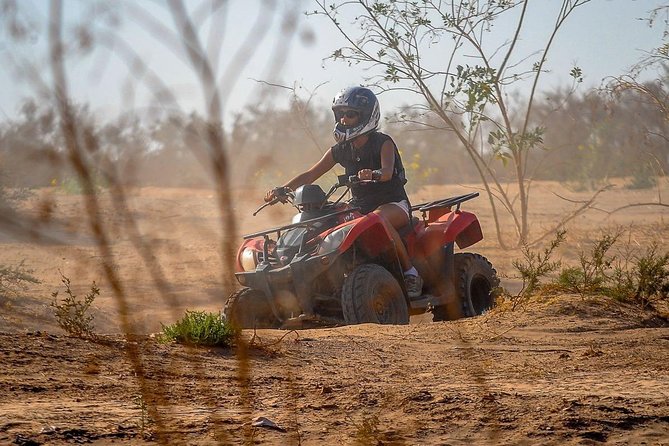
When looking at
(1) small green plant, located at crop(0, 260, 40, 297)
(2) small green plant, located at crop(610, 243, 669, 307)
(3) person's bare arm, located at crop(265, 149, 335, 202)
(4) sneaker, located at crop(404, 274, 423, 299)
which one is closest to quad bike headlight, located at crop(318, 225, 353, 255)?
(4) sneaker, located at crop(404, 274, 423, 299)

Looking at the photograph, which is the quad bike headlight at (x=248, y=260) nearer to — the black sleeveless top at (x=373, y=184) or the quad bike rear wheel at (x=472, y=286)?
the black sleeveless top at (x=373, y=184)

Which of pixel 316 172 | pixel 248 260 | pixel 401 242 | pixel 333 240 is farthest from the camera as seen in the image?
pixel 316 172

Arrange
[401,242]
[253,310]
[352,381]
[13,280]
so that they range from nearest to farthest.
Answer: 1. [352,381]
2. [253,310]
3. [401,242]
4. [13,280]

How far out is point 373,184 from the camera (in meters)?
8.91

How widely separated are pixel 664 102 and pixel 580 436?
10.8 m

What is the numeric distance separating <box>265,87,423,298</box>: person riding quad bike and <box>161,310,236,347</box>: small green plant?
2.33 m

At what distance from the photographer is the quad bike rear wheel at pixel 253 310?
28.1 feet

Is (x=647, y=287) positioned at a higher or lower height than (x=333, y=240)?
lower

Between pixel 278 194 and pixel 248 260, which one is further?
pixel 248 260

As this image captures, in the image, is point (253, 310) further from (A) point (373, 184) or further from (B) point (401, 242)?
(A) point (373, 184)

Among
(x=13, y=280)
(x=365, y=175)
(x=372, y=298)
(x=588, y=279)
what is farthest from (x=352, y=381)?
(x=13, y=280)

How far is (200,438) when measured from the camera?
405 centimetres

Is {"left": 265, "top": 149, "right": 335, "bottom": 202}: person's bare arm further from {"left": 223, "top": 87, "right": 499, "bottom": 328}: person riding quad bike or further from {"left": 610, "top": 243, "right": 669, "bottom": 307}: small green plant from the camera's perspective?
{"left": 610, "top": 243, "right": 669, "bottom": 307}: small green plant

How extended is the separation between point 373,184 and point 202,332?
2.84 m
